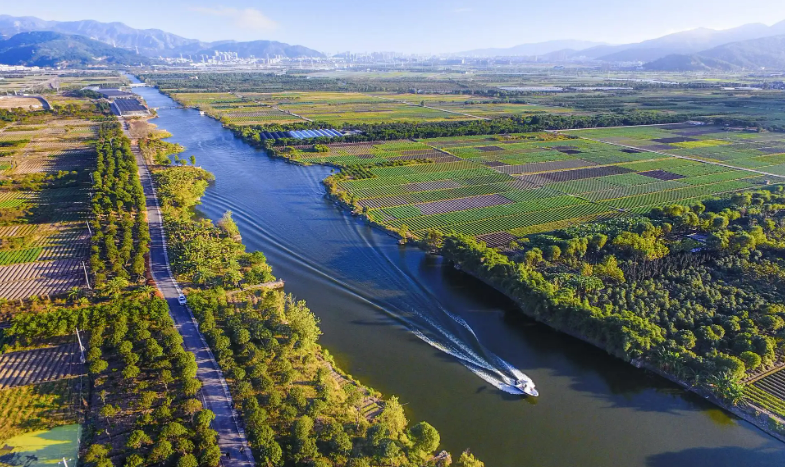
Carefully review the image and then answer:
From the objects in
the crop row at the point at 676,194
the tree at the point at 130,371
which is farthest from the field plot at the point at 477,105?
the tree at the point at 130,371

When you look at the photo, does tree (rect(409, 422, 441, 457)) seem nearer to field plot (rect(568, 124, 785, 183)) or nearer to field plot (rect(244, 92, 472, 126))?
field plot (rect(568, 124, 785, 183))

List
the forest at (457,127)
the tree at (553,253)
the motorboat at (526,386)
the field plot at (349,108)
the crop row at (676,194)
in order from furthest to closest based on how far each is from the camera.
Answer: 1. the field plot at (349,108)
2. the forest at (457,127)
3. the crop row at (676,194)
4. the tree at (553,253)
5. the motorboat at (526,386)

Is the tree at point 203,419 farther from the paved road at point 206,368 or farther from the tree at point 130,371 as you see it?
the tree at point 130,371

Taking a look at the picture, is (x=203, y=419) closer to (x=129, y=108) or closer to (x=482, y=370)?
(x=482, y=370)

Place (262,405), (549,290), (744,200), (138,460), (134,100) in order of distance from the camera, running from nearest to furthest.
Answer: (138,460) < (262,405) < (549,290) < (744,200) < (134,100)

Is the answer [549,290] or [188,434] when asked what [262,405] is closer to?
[188,434]

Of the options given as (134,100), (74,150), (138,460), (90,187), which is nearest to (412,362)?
(138,460)
